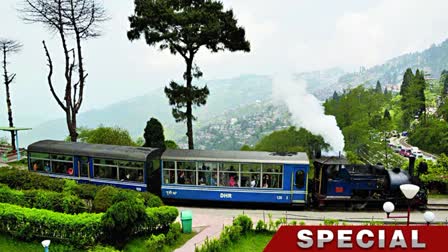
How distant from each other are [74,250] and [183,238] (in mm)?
3357

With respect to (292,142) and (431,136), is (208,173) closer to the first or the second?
(292,142)

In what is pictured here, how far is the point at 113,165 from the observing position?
58.7ft

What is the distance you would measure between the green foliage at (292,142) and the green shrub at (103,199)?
17.6 metres

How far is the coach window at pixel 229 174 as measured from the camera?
675 inches

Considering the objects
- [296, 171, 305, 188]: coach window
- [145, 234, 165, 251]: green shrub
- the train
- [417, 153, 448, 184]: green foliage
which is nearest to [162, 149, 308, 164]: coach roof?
the train

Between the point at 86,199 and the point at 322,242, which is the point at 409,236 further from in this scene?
the point at 86,199

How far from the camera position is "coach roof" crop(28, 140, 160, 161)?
1762 cm

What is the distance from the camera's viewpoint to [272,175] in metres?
17.1

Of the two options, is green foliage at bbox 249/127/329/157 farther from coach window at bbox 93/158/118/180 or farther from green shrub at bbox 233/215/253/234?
green shrub at bbox 233/215/253/234

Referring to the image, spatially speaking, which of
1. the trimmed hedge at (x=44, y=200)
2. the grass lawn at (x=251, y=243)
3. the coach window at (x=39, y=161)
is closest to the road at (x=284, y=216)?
the grass lawn at (x=251, y=243)

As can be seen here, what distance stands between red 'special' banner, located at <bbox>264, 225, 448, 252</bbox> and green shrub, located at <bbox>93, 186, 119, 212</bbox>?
281 inches

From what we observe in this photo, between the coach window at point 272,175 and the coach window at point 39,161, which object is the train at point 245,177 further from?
the coach window at point 39,161

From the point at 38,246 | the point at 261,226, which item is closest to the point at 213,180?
the point at 261,226

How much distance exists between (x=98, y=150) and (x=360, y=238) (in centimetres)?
1214
